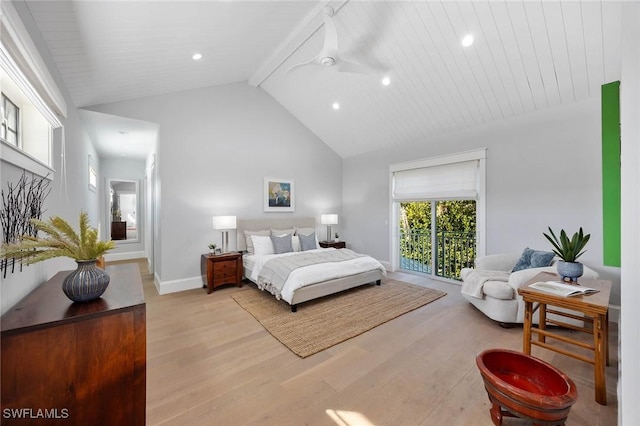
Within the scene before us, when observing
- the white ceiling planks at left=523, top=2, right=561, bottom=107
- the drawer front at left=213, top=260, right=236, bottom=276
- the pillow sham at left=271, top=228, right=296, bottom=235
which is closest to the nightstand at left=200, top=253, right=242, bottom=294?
the drawer front at left=213, top=260, right=236, bottom=276

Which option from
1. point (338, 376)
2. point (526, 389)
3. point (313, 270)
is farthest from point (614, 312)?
point (313, 270)

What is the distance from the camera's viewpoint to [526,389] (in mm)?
1662

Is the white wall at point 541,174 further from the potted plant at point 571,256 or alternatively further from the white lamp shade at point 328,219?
the white lamp shade at point 328,219

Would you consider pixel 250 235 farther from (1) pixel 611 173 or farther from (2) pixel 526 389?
(1) pixel 611 173

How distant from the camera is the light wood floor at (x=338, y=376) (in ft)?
5.46

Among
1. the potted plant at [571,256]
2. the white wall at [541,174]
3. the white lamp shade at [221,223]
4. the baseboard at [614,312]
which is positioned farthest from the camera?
the white lamp shade at [221,223]

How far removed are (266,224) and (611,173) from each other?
4.73 m

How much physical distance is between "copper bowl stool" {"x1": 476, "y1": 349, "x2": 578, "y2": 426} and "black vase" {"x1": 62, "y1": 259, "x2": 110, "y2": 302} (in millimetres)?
2302

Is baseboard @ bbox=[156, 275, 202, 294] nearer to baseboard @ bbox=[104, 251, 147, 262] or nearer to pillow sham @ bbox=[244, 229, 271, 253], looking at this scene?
pillow sham @ bbox=[244, 229, 271, 253]

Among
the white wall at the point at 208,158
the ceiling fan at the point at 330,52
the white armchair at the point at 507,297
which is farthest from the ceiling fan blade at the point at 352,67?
the white armchair at the point at 507,297

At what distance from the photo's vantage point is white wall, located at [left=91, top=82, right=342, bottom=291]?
13.5ft

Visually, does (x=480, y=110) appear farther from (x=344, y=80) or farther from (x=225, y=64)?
(x=225, y=64)

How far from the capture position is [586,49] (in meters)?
2.78

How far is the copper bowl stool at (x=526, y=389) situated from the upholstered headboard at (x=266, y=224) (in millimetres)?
4063
